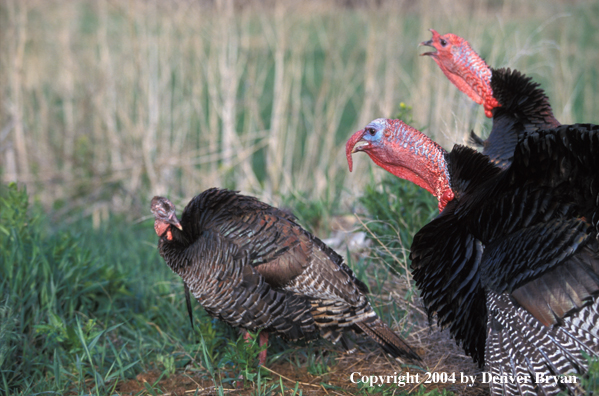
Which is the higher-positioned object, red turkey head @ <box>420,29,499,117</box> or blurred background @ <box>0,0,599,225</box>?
red turkey head @ <box>420,29,499,117</box>

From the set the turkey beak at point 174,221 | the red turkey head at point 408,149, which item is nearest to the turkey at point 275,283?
the turkey beak at point 174,221

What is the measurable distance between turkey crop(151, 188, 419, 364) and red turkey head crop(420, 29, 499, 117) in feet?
6.05

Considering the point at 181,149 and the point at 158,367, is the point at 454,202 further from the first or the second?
the point at 181,149

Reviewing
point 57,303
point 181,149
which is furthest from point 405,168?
point 181,149

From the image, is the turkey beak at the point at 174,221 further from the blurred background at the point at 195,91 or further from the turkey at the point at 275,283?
the blurred background at the point at 195,91

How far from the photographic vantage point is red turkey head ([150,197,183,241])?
3137mm

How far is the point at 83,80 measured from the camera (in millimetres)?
6816

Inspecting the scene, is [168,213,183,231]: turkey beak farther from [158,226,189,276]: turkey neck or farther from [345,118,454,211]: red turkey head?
[345,118,454,211]: red turkey head

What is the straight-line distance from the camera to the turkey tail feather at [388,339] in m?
2.86

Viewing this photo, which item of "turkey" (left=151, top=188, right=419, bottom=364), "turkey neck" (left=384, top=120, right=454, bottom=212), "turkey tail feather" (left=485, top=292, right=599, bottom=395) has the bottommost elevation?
"turkey" (left=151, top=188, right=419, bottom=364)

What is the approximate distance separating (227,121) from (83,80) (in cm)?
223

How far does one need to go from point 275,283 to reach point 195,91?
12.9ft

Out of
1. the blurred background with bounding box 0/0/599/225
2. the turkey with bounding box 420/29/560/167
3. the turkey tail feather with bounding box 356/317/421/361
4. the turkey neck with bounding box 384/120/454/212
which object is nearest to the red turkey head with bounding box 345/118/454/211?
the turkey neck with bounding box 384/120/454/212

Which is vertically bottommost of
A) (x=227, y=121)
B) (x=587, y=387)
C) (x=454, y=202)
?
(x=227, y=121)
